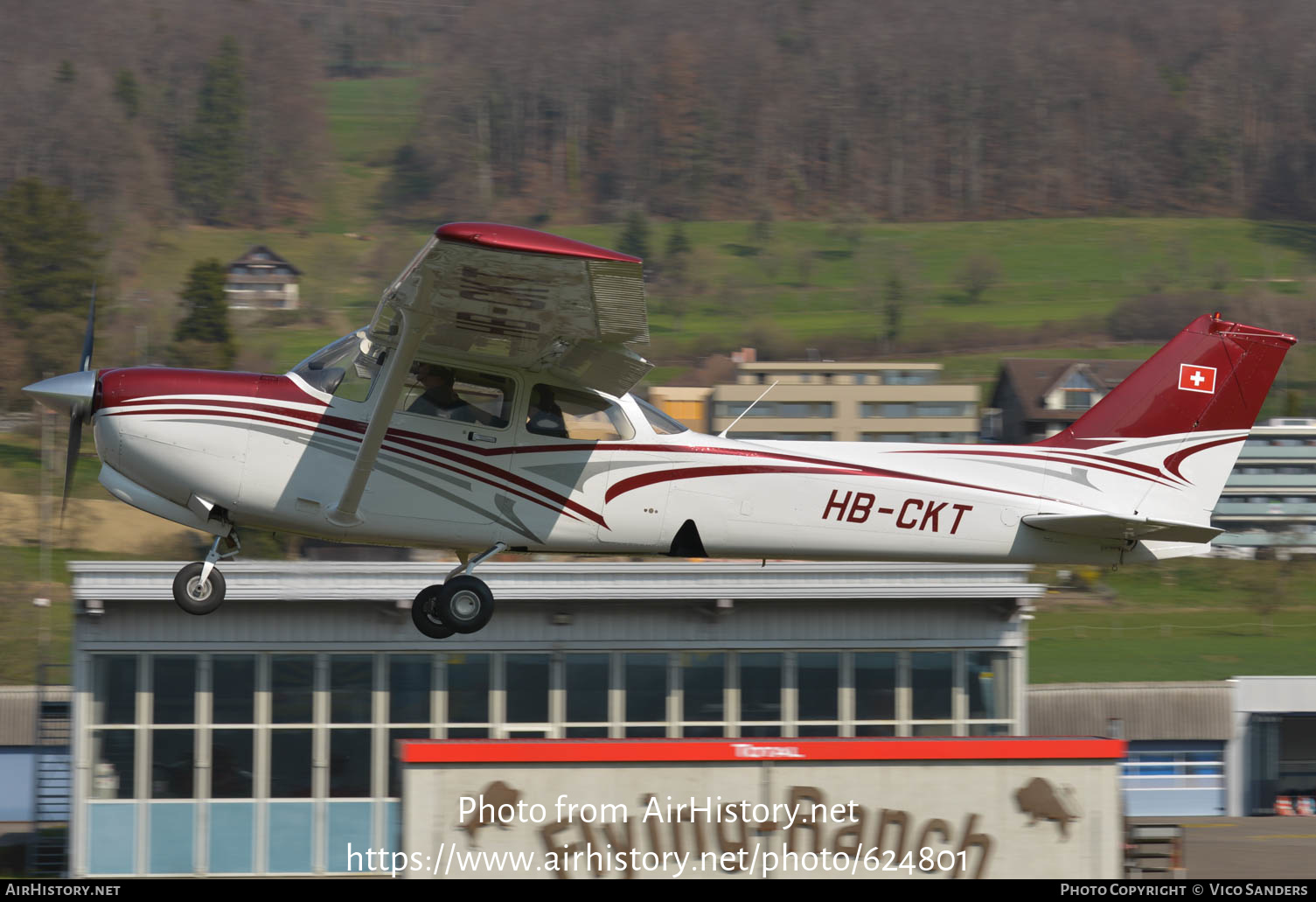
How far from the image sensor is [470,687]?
18.1 m

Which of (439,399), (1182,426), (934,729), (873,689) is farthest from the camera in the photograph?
(934,729)

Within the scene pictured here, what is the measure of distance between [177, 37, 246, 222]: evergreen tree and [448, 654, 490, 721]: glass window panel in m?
86.7

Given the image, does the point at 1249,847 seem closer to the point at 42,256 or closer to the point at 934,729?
the point at 934,729

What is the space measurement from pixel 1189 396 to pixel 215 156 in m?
97.5

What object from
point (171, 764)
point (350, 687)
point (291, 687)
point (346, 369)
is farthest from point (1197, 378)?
point (171, 764)

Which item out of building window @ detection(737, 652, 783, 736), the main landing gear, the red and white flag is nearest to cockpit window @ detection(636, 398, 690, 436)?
the main landing gear

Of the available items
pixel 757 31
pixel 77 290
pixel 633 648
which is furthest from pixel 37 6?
pixel 633 648

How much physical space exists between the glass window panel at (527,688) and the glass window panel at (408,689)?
95 centimetres

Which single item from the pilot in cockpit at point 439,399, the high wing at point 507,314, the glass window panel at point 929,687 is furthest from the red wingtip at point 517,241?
the glass window panel at point 929,687

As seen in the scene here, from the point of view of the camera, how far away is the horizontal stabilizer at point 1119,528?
1086 centimetres

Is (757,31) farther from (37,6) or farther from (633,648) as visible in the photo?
(633,648)

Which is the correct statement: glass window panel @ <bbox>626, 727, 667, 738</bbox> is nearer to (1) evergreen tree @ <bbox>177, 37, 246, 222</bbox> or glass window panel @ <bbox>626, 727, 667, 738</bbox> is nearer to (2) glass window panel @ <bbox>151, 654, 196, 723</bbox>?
(2) glass window panel @ <bbox>151, 654, 196, 723</bbox>

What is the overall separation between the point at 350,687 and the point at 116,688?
2.66m

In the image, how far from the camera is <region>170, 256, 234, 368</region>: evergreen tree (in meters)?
56.6
